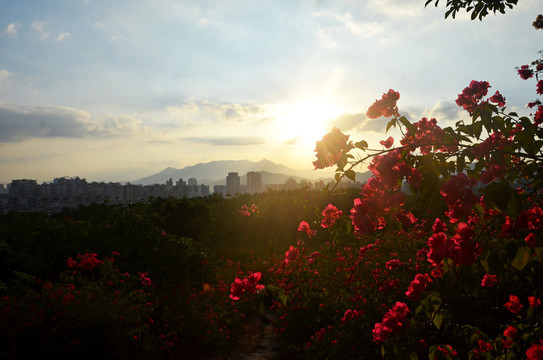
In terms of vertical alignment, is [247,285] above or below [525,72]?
below

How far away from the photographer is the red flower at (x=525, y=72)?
214 inches

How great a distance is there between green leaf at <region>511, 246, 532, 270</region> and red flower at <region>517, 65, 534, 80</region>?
5263 millimetres

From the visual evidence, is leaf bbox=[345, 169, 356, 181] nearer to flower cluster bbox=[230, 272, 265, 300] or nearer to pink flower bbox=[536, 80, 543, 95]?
flower cluster bbox=[230, 272, 265, 300]

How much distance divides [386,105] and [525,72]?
162 inches

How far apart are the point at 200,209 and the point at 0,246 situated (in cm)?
642

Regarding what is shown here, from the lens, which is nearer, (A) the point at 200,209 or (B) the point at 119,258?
(B) the point at 119,258

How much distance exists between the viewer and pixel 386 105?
294cm

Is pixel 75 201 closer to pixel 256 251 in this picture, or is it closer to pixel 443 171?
pixel 256 251

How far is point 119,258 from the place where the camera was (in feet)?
24.5

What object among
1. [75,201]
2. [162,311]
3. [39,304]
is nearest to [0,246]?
[39,304]

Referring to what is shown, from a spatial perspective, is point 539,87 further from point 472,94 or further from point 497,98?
point 472,94

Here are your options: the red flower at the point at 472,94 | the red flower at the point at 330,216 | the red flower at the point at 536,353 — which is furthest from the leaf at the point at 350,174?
the red flower at the point at 472,94

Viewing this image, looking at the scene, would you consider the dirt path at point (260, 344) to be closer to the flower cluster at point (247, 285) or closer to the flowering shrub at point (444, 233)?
the flowering shrub at point (444, 233)

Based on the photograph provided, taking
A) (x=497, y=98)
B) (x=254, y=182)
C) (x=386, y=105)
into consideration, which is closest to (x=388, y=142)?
(x=386, y=105)
